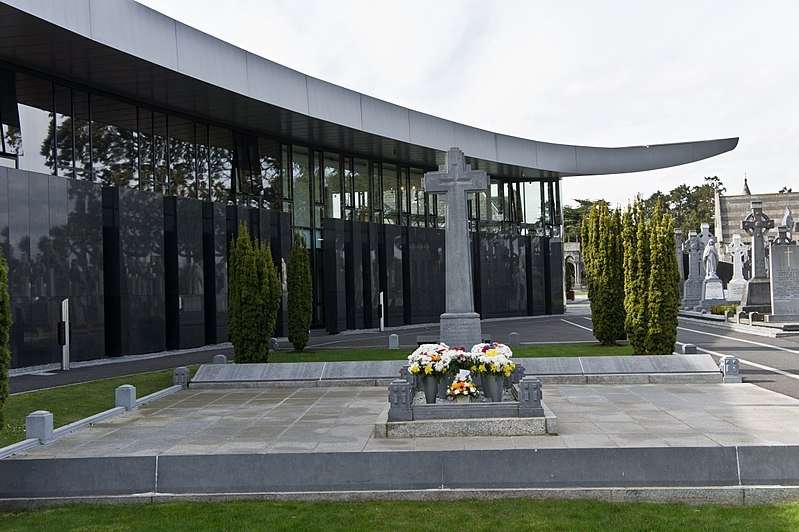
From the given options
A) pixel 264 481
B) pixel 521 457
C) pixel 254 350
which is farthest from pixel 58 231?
pixel 521 457

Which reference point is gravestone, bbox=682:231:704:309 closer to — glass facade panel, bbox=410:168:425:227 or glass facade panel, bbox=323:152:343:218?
glass facade panel, bbox=410:168:425:227

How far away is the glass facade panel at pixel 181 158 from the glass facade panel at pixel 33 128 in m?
5.72

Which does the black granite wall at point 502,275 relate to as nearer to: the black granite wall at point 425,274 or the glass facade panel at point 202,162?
the black granite wall at point 425,274

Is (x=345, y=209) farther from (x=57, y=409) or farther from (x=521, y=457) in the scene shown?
(x=521, y=457)

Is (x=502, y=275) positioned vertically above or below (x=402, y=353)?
above

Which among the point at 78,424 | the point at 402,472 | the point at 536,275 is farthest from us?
the point at 536,275

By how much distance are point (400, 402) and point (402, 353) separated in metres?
11.7

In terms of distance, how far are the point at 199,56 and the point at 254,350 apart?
10858mm

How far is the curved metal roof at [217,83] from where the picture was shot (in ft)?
68.5

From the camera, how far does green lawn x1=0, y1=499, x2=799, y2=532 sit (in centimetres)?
757

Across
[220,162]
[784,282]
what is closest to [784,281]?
[784,282]

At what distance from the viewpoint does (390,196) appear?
42.5m

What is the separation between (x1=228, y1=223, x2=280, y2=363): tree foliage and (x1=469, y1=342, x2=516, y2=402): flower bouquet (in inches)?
368

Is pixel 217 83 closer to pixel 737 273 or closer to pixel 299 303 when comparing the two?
pixel 299 303
